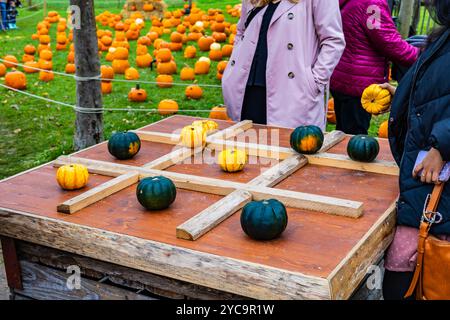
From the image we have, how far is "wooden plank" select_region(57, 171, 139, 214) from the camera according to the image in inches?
97.9

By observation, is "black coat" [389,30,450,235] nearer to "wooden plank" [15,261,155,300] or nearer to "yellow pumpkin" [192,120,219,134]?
"wooden plank" [15,261,155,300]

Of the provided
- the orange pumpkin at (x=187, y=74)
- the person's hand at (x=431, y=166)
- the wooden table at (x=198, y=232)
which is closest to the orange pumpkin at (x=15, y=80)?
the orange pumpkin at (x=187, y=74)

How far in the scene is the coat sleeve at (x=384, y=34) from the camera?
4598 mm

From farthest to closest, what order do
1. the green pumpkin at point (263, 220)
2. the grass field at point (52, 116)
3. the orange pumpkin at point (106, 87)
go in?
the orange pumpkin at point (106, 87), the grass field at point (52, 116), the green pumpkin at point (263, 220)

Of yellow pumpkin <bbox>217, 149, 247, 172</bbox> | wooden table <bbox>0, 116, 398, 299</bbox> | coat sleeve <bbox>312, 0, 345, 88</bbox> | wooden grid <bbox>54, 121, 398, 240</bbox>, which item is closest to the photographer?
wooden table <bbox>0, 116, 398, 299</bbox>

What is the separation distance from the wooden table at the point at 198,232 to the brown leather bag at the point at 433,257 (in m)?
0.16

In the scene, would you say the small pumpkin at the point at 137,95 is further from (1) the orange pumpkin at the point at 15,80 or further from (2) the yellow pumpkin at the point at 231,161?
(2) the yellow pumpkin at the point at 231,161

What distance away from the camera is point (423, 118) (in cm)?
237

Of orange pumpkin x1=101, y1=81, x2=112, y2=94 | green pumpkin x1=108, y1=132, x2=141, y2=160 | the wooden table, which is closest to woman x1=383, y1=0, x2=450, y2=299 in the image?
the wooden table

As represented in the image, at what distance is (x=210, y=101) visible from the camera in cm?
832

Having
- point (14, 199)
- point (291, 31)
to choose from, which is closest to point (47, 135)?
point (291, 31)

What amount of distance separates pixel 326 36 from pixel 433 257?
7.35 feet

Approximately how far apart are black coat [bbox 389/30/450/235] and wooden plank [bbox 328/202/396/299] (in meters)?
0.09

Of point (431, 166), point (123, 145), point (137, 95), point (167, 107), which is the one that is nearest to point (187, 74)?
point (137, 95)
